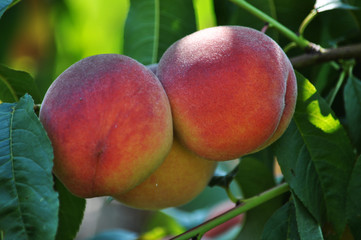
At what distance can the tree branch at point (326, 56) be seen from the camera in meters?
1.17

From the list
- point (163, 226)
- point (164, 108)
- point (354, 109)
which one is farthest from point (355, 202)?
point (163, 226)

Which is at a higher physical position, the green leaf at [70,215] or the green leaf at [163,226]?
the green leaf at [70,215]

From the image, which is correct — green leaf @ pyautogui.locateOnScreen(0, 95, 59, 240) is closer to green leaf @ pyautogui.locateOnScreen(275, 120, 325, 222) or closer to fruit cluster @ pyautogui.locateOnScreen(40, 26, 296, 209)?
fruit cluster @ pyautogui.locateOnScreen(40, 26, 296, 209)

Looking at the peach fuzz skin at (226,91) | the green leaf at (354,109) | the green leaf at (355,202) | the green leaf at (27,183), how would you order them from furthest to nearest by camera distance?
the green leaf at (354,109), the green leaf at (355,202), the peach fuzz skin at (226,91), the green leaf at (27,183)

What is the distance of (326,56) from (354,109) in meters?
0.15

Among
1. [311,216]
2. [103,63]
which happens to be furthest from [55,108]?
[311,216]

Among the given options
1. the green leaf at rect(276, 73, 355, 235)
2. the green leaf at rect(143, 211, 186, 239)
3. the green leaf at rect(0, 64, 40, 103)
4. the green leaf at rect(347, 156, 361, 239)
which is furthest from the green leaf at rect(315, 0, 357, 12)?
the green leaf at rect(143, 211, 186, 239)

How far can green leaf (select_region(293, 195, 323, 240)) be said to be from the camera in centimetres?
94

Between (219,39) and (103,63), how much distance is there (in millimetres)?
222

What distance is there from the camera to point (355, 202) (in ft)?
3.20

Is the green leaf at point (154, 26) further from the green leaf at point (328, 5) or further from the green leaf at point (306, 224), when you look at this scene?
the green leaf at point (306, 224)

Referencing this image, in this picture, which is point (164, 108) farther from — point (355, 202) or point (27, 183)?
point (355, 202)

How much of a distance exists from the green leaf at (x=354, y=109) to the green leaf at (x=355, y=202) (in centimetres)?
20

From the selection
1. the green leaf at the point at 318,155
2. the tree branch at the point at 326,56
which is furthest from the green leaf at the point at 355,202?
the tree branch at the point at 326,56
